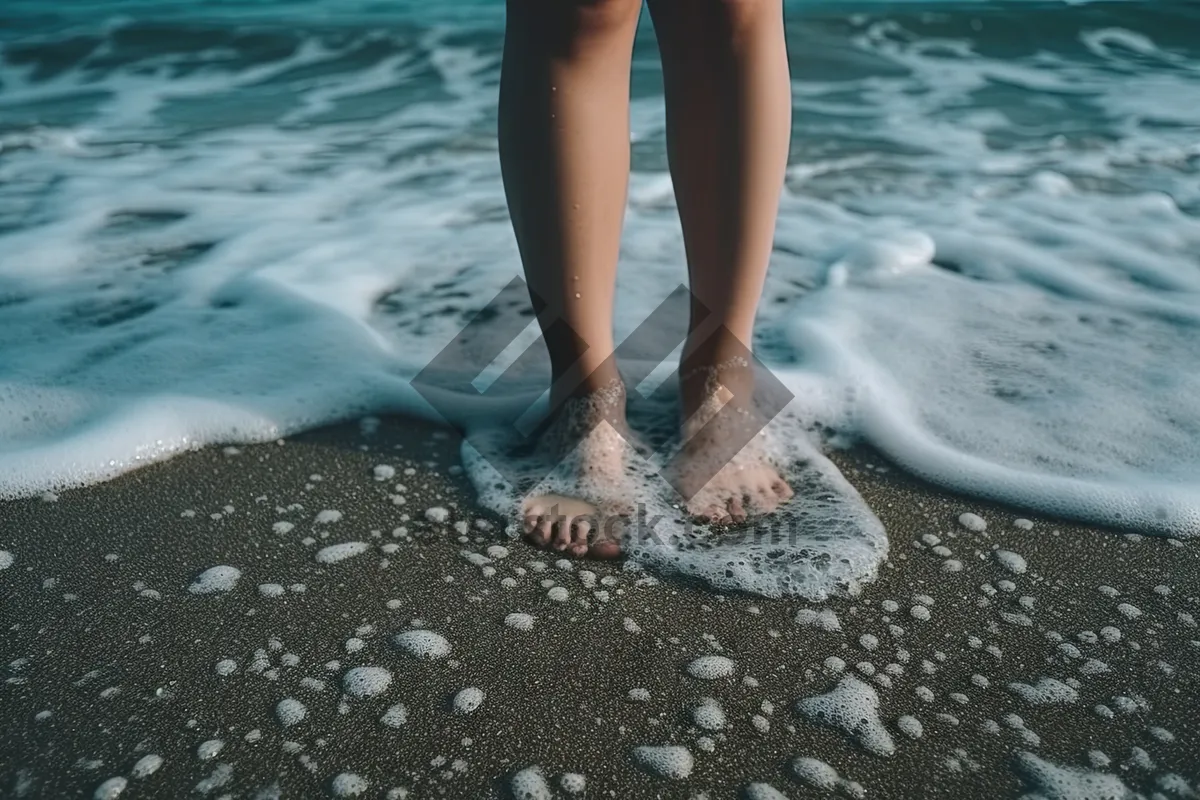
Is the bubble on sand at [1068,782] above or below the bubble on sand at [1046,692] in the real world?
above

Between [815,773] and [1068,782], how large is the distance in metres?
0.26

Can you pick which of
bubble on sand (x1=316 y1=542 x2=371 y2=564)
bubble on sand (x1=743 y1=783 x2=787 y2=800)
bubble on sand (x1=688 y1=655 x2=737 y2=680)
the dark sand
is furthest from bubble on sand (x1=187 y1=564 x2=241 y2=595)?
bubble on sand (x1=743 y1=783 x2=787 y2=800)

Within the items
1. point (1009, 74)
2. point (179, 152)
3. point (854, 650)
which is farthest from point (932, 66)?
point (854, 650)

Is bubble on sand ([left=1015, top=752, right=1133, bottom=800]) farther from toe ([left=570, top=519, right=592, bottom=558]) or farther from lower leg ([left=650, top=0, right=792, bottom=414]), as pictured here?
lower leg ([left=650, top=0, right=792, bottom=414])

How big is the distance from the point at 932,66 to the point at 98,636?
5.98 meters

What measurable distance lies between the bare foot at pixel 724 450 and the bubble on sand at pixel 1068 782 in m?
0.58

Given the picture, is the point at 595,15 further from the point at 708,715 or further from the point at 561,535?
the point at 708,715

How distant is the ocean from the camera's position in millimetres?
1773

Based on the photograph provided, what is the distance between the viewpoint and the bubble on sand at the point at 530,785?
1.04 meters

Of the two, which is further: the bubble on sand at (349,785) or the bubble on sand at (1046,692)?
the bubble on sand at (1046,692)

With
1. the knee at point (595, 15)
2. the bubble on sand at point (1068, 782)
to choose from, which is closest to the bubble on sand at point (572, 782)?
the bubble on sand at point (1068, 782)

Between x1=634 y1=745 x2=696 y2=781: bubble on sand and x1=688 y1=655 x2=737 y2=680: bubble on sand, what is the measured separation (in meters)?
0.13

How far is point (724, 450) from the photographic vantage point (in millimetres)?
1660

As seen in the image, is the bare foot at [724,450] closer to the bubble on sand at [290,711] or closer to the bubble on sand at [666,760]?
the bubble on sand at [666,760]
